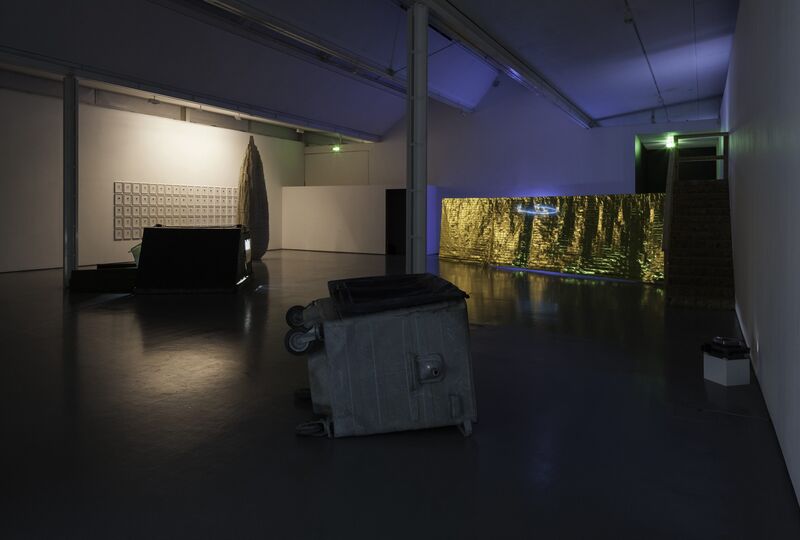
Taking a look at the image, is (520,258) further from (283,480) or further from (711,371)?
(283,480)

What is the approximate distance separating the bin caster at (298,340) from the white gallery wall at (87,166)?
10285 millimetres

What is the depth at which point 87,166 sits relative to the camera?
12039 millimetres

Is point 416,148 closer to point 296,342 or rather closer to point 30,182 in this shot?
point 296,342

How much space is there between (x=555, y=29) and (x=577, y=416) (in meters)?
6.97

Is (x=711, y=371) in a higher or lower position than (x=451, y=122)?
lower

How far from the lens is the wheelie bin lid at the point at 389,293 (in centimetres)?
307

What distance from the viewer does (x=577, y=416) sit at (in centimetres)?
347

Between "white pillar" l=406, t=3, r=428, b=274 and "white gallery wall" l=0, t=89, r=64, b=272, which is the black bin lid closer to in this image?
"white pillar" l=406, t=3, r=428, b=274

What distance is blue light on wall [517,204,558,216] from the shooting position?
12316mm

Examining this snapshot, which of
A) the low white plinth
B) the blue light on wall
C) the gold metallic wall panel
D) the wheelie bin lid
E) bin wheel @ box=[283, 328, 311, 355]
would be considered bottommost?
the low white plinth

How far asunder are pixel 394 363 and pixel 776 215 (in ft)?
7.37

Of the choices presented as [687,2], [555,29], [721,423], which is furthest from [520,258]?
[721,423]

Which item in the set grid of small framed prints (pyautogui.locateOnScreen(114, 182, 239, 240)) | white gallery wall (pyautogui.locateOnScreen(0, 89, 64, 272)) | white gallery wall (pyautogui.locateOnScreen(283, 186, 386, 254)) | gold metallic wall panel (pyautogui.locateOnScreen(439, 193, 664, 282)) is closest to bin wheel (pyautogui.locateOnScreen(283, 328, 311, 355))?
gold metallic wall panel (pyautogui.locateOnScreen(439, 193, 664, 282))

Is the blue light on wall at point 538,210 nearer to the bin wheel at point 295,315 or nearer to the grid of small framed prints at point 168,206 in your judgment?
the grid of small framed prints at point 168,206
